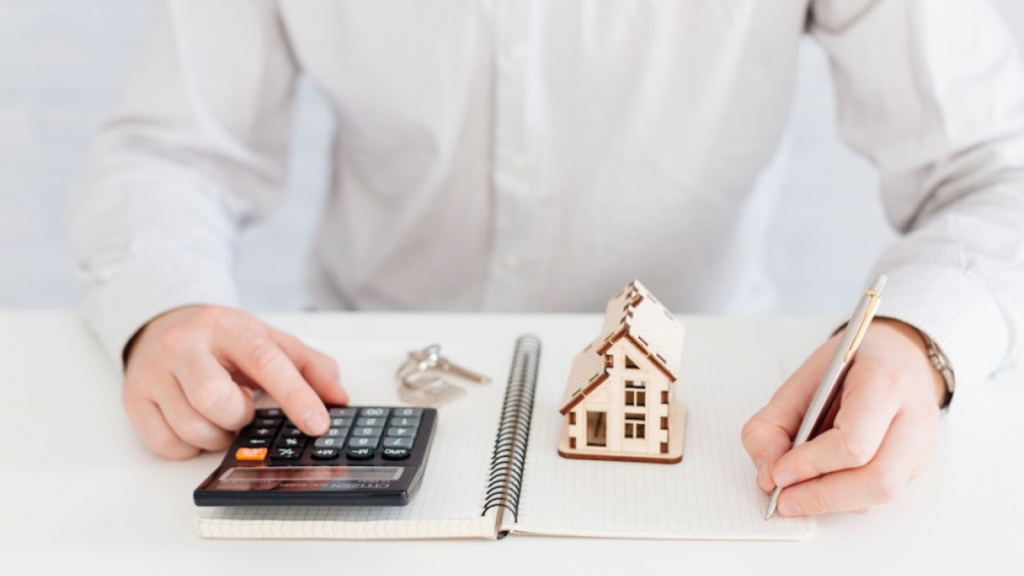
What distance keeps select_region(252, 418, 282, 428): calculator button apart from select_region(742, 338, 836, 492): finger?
0.28 meters

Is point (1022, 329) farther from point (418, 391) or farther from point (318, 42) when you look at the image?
point (318, 42)

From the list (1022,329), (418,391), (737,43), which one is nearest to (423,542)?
(418,391)

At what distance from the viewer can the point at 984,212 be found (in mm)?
742

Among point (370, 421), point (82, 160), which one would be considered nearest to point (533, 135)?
point (370, 421)

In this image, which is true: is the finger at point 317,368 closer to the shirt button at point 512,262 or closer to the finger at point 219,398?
the finger at point 219,398

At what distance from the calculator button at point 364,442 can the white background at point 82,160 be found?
0.96m

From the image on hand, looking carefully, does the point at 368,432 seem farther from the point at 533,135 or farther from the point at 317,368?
the point at 533,135

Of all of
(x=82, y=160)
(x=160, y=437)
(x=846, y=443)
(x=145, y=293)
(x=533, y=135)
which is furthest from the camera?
(x=82, y=160)

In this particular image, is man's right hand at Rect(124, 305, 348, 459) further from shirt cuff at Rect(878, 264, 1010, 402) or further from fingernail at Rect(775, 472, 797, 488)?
shirt cuff at Rect(878, 264, 1010, 402)

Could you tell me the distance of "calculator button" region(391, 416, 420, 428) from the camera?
58 centimetres

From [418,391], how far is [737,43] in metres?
0.48

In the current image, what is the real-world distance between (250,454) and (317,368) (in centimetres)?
10

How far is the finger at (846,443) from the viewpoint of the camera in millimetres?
501

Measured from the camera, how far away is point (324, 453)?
55 centimetres
